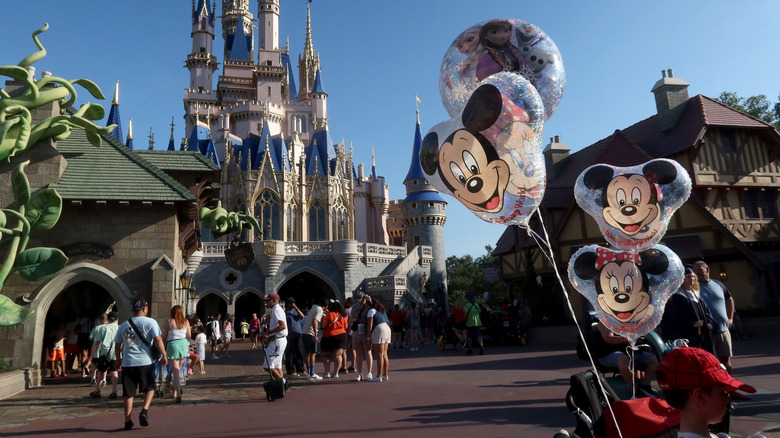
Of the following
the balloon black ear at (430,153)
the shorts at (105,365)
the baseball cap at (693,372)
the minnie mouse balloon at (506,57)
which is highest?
the minnie mouse balloon at (506,57)

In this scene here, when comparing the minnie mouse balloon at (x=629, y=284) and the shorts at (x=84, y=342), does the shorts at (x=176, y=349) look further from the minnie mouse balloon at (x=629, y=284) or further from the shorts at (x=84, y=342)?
the shorts at (x=84, y=342)

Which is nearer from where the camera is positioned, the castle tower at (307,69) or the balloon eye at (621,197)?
the balloon eye at (621,197)

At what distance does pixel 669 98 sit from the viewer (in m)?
18.7

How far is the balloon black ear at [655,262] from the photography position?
3.96 meters

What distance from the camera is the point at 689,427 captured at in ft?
6.67

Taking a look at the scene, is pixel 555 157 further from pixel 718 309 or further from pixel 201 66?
pixel 201 66

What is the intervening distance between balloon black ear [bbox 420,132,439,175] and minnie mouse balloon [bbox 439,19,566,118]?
423mm

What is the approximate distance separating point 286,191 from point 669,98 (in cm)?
2598

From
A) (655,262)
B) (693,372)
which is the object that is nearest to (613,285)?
(655,262)

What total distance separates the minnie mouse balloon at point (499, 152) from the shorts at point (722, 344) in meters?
3.51

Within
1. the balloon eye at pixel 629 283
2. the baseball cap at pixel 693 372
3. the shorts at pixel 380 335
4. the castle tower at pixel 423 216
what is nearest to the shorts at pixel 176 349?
the shorts at pixel 380 335


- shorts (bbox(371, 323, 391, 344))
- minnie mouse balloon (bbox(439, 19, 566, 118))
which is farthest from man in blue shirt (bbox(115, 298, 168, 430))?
minnie mouse balloon (bbox(439, 19, 566, 118))

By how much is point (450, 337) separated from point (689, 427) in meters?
13.7

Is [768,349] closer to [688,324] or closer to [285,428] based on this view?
[688,324]
